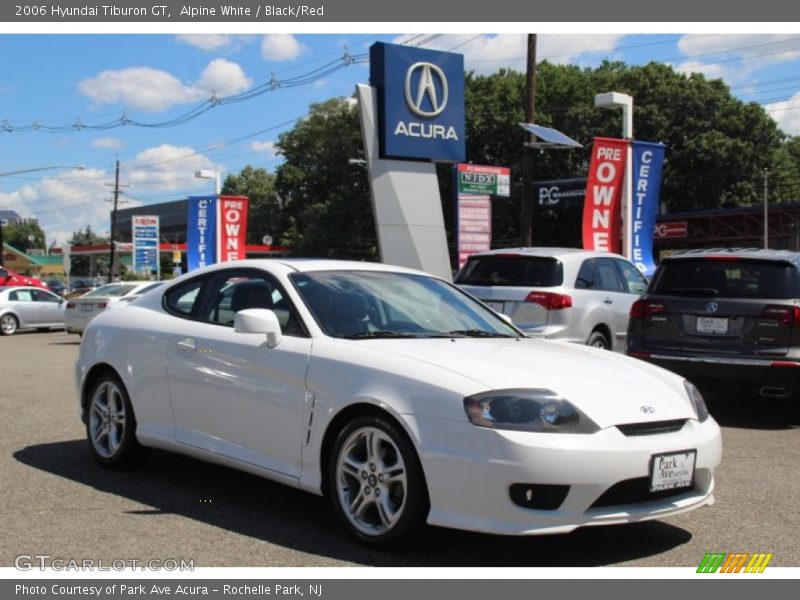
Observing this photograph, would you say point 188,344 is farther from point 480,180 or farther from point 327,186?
point 327,186

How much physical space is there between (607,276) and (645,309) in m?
2.70

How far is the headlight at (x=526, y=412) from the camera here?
14.1ft

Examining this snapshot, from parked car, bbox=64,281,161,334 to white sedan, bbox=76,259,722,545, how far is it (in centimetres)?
1548

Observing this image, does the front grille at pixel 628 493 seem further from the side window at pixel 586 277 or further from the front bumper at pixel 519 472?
the side window at pixel 586 277

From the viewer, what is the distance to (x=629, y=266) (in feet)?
42.6

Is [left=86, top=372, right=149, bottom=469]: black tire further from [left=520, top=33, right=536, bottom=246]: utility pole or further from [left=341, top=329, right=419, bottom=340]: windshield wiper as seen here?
[left=520, top=33, right=536, bottom=246]: utility pole

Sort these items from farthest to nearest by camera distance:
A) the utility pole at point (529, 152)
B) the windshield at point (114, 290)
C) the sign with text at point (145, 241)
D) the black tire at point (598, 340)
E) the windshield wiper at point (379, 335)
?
the sign with text at point (145, 241), the utility pole at point (529, 152), the windshield at point (114, 290), the black tire at point (598, 340), the windshield wiper at point (379, 335)

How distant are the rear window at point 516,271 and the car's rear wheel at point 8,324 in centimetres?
1904

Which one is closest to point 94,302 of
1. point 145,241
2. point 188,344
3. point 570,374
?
point 188,344

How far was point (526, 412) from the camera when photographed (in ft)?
14.2

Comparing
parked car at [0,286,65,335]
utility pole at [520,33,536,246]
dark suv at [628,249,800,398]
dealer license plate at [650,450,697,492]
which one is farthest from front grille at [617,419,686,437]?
parked car at [0,286,65,335]

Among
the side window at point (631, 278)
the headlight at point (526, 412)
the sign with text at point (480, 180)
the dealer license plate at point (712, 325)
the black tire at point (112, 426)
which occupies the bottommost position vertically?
the black tire at point (112, 426)

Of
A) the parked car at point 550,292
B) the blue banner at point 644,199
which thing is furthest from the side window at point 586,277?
the blue banner at point 644,199

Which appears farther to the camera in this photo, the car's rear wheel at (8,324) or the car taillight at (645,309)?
the car's rear wheel at (8,324)
